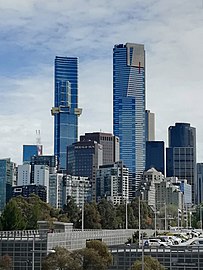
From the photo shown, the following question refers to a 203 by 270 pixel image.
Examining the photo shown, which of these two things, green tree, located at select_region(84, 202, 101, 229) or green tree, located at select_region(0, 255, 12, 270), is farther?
green tree, located at select_region(84, 202, 101, 229)

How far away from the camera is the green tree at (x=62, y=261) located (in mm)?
45875

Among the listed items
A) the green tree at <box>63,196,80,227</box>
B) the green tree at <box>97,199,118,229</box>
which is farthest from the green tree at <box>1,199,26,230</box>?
the green tree at <box>97,199,118,229</box>

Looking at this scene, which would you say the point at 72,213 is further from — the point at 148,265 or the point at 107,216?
the point at 148,265

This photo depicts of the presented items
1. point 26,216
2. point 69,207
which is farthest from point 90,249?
point 69,207

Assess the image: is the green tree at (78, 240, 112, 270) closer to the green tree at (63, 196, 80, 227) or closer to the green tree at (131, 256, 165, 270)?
the green tree at (131, 256, 165, 270)

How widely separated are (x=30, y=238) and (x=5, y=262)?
349 cm

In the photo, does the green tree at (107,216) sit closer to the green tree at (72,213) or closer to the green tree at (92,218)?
the green tree at (72,213)

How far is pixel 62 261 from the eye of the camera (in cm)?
4612

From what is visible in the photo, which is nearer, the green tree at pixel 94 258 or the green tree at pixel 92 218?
the green tree at pixel 94 258

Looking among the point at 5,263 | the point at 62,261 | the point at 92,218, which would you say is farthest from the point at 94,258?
the point at 92,218

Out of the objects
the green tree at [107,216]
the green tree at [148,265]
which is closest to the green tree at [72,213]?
the green tree at [107,216]

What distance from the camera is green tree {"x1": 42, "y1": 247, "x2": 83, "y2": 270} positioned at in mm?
45875

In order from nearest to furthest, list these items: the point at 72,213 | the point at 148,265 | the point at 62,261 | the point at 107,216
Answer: the point at 148,265, the point at 62,261, the point at 107,216, the point at 72,213

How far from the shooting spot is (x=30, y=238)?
5312 cm
